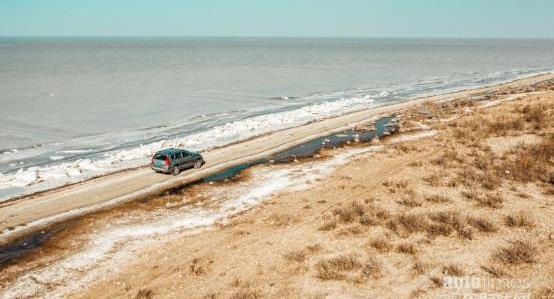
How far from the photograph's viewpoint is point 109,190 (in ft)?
93.8

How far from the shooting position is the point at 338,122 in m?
50.8

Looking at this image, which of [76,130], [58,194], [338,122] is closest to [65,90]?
[76,130]

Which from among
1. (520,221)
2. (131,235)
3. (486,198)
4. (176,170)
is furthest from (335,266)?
(176,170)

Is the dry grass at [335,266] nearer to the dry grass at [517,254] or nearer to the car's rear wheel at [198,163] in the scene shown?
the dry grass at [517,254]

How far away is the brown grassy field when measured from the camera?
15195 millimetres

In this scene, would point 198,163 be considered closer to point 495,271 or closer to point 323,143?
point 323,143

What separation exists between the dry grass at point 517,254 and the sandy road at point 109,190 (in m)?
19.5

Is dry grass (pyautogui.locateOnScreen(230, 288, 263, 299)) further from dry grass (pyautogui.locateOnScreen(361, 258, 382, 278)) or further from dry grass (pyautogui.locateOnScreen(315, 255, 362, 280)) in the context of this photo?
dry grass (pyautogui.locateOnScreen(361, 258, 382, 278))

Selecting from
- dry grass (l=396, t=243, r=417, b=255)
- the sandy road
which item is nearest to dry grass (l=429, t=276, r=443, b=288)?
dry grass (l=396, t=243, r=417, b=255)

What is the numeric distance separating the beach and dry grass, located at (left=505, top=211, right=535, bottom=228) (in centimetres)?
8

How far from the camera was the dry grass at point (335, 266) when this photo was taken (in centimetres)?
1564

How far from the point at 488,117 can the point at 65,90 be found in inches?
2922

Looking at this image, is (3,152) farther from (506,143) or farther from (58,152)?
(506,143)

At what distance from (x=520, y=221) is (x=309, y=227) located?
895cm
